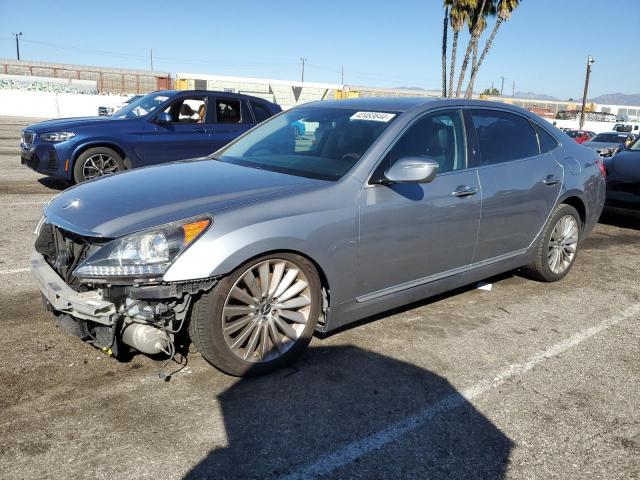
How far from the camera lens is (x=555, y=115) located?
181ft

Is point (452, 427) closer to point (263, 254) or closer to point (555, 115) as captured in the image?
point (263, 254)

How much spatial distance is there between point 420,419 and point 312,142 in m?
2.16

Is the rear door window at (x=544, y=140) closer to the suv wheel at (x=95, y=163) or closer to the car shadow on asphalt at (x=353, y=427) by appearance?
the car shadow on asphalt at (x=353, y=427)

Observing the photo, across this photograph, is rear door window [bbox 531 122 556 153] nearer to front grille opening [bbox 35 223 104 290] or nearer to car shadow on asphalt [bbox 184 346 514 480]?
car shadow on asphalt [bbox 184 346 514 480]

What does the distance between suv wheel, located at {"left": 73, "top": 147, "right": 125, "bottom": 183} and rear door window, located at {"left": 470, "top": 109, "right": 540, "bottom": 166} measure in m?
6.24

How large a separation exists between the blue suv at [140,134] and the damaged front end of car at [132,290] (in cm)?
631

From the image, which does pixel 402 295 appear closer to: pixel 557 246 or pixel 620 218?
pixel 557 246

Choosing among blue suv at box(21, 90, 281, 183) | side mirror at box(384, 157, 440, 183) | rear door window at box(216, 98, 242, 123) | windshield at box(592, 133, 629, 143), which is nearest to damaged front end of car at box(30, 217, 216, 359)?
side mirror at box(384, 157, 440, 183)

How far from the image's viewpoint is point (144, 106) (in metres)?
9.66

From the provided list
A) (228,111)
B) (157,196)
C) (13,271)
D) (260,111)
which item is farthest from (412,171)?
(260,111)

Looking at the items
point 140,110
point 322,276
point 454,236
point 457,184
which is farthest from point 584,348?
point 140,110

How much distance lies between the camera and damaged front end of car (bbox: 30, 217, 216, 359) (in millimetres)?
2906

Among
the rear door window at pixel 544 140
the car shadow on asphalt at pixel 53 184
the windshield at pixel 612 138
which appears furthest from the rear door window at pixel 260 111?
the windshield at pixel 612 138

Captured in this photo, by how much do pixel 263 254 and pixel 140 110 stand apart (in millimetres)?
7305
